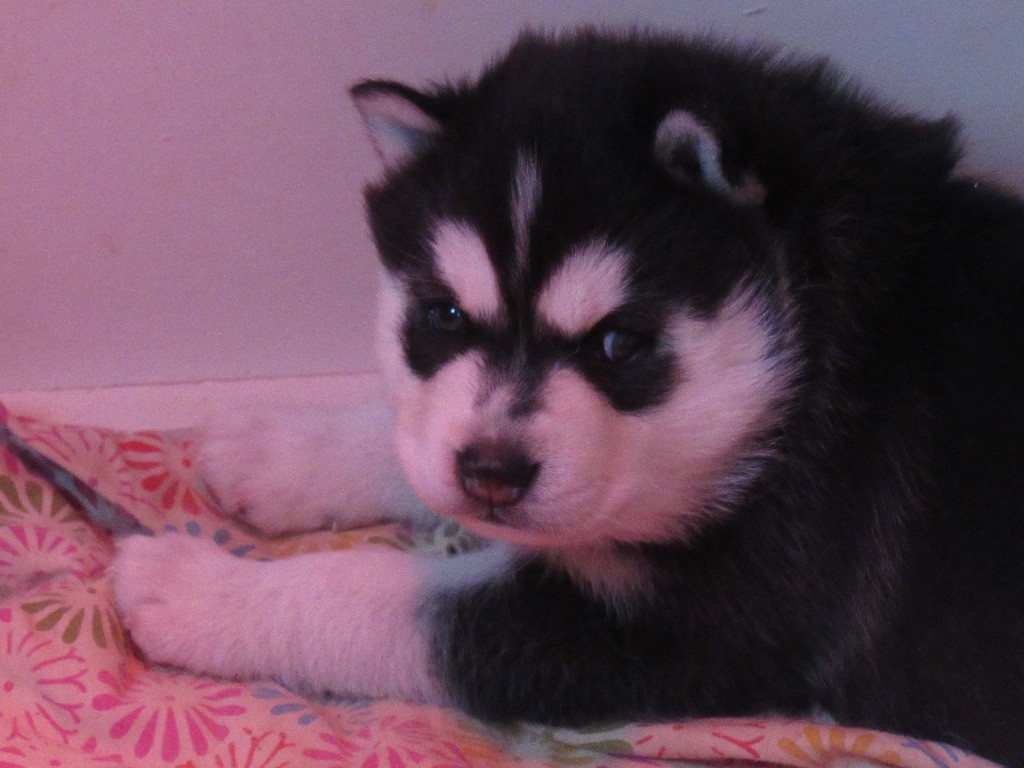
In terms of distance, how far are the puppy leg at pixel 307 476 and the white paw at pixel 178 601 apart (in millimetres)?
338

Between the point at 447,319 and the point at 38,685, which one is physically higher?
the point at 447,319

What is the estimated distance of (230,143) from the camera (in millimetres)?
2750

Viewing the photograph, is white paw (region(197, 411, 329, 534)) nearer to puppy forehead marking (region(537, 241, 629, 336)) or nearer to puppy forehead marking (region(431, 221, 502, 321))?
puppy forehead marking (region(431, 221, 502, 321))

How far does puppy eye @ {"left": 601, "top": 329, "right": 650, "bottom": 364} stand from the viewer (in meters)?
1.77

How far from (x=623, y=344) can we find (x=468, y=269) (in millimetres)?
316

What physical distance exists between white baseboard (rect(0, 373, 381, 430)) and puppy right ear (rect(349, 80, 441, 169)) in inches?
44.2

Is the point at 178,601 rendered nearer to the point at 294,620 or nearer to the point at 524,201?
the point at 294,620

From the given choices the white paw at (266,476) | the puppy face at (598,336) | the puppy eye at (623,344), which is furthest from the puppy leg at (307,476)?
the puppy eye at (623,344)

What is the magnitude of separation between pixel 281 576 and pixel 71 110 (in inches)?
58.1

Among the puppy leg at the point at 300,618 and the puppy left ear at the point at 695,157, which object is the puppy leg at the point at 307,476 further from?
the puppy left ear at the point at 695,157

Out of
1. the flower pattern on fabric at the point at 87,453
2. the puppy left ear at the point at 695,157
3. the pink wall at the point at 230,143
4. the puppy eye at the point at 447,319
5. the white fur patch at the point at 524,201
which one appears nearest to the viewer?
the puppy left ear at the point at 695,157

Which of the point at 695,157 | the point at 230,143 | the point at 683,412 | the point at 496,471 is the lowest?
the point at 230,143

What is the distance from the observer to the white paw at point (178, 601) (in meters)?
2.05

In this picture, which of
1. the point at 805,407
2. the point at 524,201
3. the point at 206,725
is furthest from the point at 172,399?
the point at 805,407
